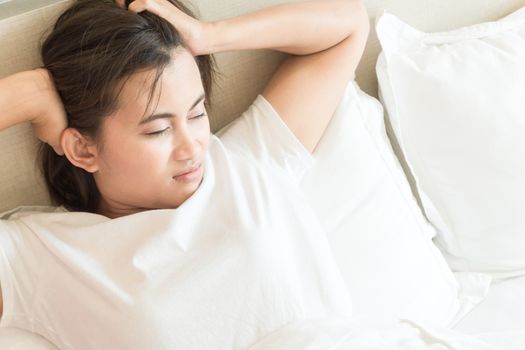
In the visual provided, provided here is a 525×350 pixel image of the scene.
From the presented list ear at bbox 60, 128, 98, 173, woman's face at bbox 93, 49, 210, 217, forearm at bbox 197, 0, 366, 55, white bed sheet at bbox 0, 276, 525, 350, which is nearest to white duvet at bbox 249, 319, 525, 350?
white bed sheet at bbox 0, 276, 525, 350

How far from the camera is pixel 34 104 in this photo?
1143mm

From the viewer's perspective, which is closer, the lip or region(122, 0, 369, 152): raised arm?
the lip

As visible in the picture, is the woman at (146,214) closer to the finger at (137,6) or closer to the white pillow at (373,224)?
the finger at (137,6)

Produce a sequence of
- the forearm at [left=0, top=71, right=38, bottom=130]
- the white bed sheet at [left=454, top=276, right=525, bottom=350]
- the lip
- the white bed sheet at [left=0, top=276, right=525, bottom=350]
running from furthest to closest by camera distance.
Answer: the white bed sheet at [left=454, top=276, right=525, bottom=350] → the white bed sheet at [left=0, top=276, right=525, bottom=350] → the lip → the forearm at [left=0, top=71, right=38, bottom=130]

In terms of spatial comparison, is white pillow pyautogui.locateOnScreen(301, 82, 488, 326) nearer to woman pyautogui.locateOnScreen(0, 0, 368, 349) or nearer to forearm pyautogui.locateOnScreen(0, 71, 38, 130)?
woman pyautogui.locateOnScreen(0, 0, 368, 349)

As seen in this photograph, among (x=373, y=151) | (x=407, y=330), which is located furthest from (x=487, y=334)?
(x=373, y=151)

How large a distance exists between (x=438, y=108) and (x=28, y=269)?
2.82 ft

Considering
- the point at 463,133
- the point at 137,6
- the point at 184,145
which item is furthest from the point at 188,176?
the point at 463,133

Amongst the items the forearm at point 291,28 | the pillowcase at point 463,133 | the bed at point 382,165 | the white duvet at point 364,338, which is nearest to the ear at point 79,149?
the bed at point 382,165

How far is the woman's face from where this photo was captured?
1.14m

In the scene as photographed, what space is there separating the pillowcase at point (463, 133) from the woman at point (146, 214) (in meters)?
0.37

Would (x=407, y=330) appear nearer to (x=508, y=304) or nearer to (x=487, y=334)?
(x=487, y=334)

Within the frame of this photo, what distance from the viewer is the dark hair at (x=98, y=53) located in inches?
44.3

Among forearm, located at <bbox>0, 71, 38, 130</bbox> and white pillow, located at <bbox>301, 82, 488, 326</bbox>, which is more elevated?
forearm, located at <bbox>0, 71, 38, 130</bbox>
